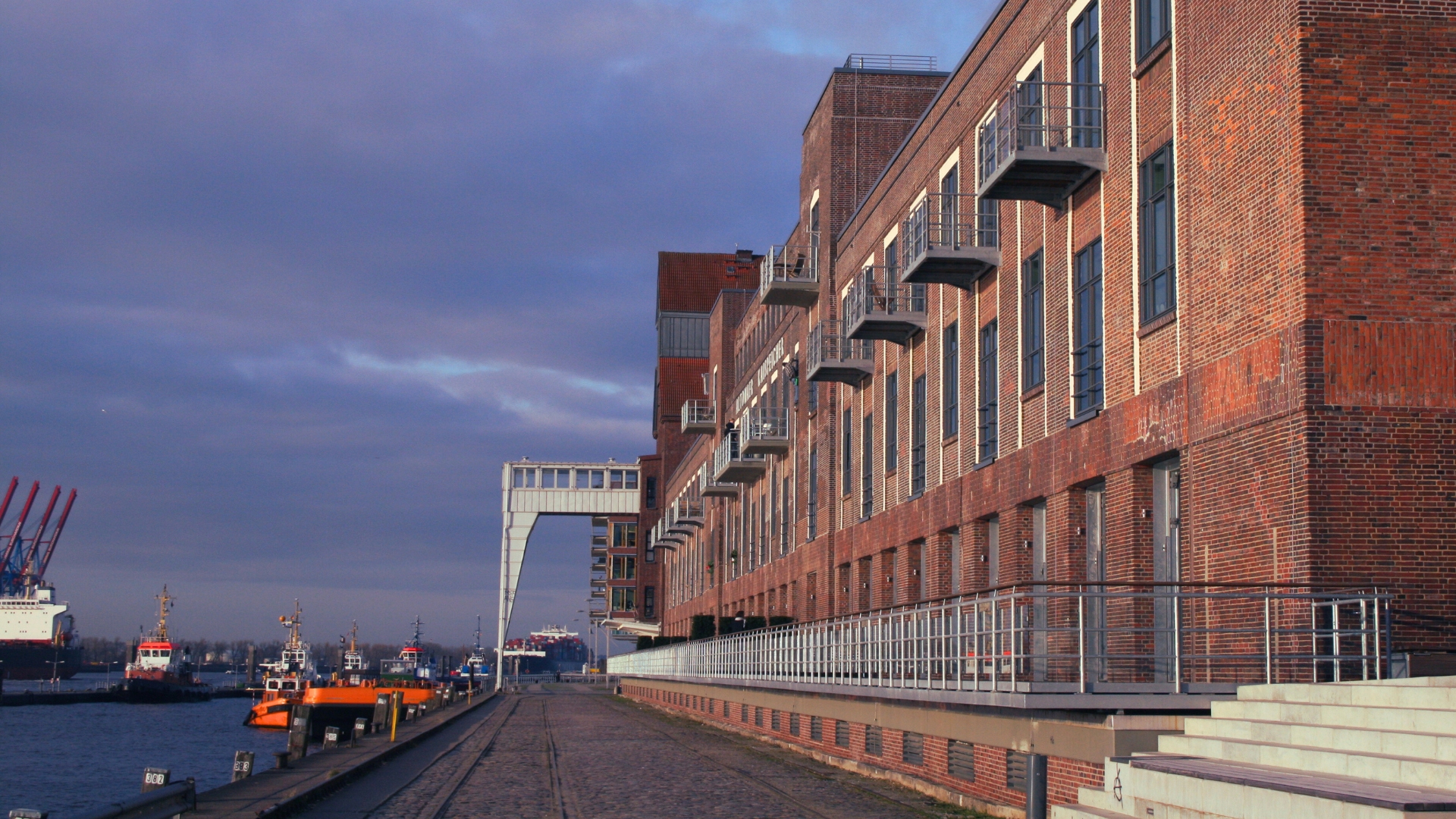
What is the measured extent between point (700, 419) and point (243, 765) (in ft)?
151

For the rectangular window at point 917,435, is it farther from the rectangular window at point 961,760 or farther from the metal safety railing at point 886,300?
the rectangular window at point 961,760

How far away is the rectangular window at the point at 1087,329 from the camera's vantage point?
779 inches

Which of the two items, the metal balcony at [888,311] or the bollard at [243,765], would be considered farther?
the metal balcony at [888,311]

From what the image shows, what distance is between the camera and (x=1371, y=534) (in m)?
14.1

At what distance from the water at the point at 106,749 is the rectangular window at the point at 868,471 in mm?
17182

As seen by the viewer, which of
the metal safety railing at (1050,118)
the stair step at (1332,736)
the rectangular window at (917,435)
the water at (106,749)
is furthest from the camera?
the water at (106,749)

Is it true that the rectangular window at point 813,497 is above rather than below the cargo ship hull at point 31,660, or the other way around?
above

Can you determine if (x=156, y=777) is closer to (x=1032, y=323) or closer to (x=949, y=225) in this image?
(x=1032, y=323)

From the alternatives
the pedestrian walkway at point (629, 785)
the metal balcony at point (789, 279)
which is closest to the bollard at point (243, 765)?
the pedestrian walkway at point (629, 785)

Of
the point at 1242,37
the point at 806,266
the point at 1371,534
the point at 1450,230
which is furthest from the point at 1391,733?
the point at 806,266

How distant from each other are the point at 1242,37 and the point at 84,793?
4485cm

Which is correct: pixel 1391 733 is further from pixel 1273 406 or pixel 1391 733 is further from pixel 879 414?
pixel 879 414

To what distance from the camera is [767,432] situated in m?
45.5

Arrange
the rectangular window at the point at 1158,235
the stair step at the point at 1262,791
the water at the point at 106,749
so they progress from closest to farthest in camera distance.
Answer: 1. the stair step at the point at 1262,791
2. the rectangular window at the point at 1158,235
3. the water at the point at 106,749
